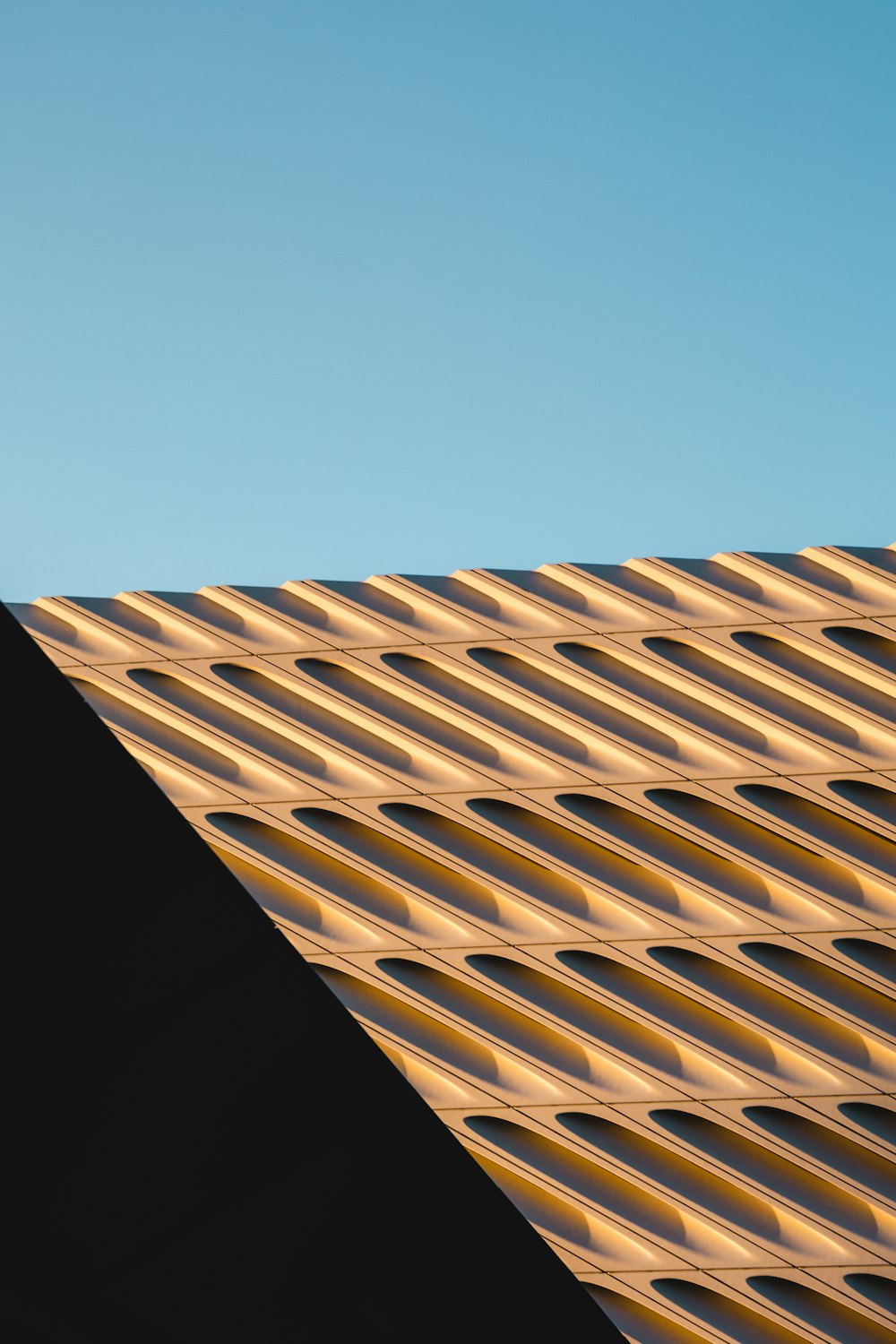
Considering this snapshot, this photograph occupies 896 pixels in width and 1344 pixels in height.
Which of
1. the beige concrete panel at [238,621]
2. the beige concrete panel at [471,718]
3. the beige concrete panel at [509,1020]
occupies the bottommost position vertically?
the beige concrete panel at [509,1020]

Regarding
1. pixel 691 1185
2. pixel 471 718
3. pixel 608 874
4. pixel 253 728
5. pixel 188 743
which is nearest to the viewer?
pixel 691 1185

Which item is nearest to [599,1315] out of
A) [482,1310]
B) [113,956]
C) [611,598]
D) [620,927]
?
[482,1310]

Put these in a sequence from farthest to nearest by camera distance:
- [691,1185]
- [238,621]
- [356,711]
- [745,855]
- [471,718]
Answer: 1. [238,621]
2. [356,711]
3. [471,718]
4. [691,1185]
5. [745,855]

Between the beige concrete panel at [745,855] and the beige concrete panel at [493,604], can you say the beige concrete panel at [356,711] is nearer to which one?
the beige concrete panel at [493,604]

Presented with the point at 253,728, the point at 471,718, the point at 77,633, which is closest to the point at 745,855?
the point at 471,718

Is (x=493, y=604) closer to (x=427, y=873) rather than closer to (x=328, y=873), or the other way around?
(x=427, y=873)

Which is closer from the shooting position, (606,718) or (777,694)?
(777,694)

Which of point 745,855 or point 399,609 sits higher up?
point 399,609

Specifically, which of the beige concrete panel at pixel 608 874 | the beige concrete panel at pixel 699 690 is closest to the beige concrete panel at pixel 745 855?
the beige concrete panel at pixel 608 874

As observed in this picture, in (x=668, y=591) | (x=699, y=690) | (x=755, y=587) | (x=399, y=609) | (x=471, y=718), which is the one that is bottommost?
(x=471, y=718)

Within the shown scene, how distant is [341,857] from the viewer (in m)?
15.4

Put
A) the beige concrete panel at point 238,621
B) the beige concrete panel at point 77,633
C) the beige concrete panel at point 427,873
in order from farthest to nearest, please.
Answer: the beige concrete panel at point 77,633, the beige concrete panel at point 238,621, the beige concrete panel at point 427,873

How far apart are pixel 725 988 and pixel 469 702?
4.13 metres

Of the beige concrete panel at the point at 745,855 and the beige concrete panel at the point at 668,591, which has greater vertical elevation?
the beige concrete panel at the point at 668,591
